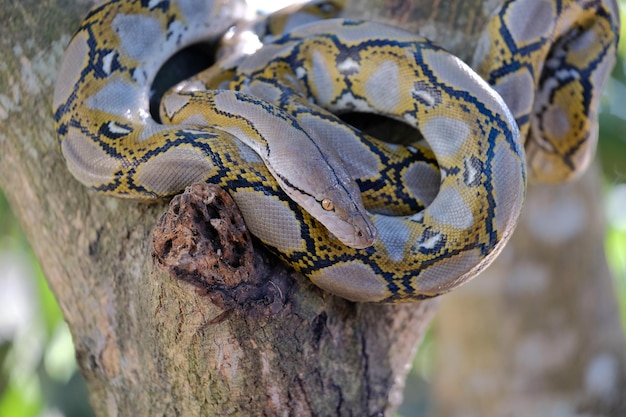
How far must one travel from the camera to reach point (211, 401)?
79.0 inches

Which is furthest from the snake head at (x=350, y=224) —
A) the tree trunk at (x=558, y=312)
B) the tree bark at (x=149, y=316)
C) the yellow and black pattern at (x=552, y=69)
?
the tree trunk at (x=558, y=312)

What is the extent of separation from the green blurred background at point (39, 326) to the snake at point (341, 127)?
201 cm

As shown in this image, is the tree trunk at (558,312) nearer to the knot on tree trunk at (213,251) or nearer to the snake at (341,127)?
the snake at (341,127)

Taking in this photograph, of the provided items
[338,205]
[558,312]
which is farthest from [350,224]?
[558,312]

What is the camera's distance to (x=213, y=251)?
5.73 ft

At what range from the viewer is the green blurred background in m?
4.01

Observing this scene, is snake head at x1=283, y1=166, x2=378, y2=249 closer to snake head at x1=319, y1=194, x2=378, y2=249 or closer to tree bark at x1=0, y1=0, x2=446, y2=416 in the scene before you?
snake head at x1=319, y1=194, x2=378, y2=249

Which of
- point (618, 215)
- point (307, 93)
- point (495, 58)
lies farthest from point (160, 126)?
point (618, 215)

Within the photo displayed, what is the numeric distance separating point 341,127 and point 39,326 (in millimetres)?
2919

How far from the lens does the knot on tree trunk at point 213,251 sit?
68.0 inches

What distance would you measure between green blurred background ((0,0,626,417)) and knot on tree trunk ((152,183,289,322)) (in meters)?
2.60

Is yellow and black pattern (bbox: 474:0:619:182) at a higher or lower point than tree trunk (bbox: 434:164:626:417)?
higher

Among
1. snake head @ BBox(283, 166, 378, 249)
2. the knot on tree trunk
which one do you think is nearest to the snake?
snake head @ BBox(283, 166, 378, 249)

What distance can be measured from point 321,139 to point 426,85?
43cm
